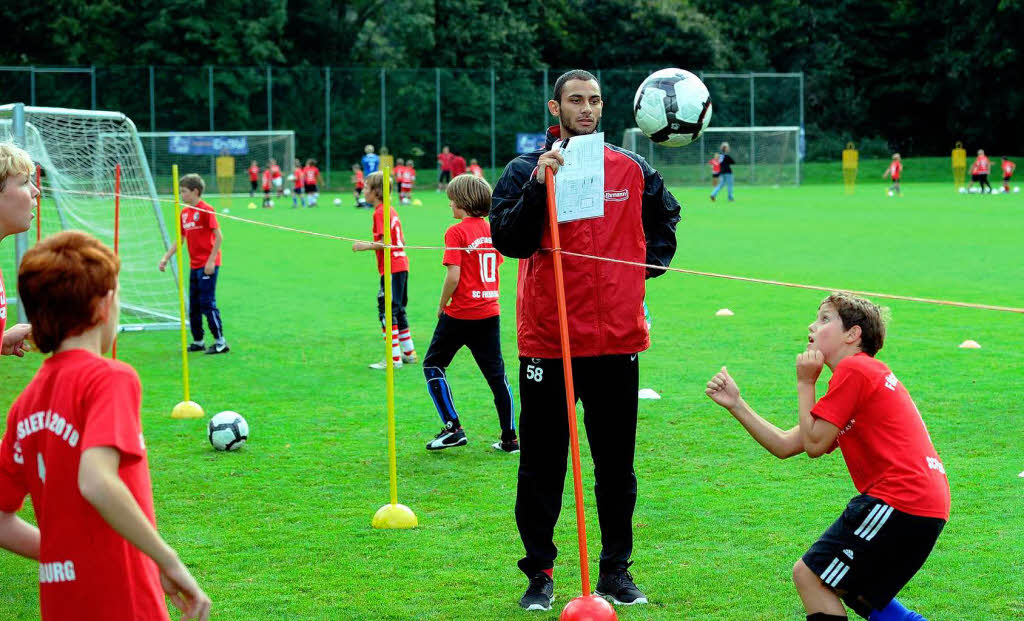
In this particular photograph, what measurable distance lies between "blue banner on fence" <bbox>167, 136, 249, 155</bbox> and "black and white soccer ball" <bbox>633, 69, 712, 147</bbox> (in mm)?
38137

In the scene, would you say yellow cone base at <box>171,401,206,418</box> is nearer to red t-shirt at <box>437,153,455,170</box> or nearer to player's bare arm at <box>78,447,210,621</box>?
player's bare arm at <box>78,447,210,621</box>

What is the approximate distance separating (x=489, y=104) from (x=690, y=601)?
46537 mm

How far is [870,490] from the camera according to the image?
383 cm

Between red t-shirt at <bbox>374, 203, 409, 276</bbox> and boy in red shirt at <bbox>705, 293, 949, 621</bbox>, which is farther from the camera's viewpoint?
red t-shirt at <bbox>374, 203, 409, 276</bbox>

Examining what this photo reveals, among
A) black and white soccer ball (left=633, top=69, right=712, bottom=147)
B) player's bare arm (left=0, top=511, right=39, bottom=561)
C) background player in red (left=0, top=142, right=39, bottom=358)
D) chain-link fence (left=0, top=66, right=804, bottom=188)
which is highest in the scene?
chain-link fence (left=0, top=66, right=804, bottom=188)

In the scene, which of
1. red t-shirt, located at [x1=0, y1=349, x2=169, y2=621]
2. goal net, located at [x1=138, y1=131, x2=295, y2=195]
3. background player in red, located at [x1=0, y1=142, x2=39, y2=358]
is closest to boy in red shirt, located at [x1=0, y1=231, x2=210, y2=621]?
red t-shirt, located at [x1=0, y1=349, x2=169, y2=621]

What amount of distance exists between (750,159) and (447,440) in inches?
1737

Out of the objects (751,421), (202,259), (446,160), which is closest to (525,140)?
(446,160)

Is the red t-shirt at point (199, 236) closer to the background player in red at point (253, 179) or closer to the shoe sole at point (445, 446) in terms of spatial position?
the shoe sole at point (445, 446)

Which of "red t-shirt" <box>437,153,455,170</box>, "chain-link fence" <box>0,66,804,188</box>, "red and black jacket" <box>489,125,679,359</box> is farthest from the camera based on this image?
"red t-shirt" <box>437,153,455,170</box>

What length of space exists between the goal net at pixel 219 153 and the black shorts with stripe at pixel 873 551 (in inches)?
1593

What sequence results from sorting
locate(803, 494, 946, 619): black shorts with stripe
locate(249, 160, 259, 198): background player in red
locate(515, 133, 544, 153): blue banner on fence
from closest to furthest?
locate(803, 494, 946, 619): black shorts with stripe
locate(249, 160, 259, 198): background player in red
locate(515, 133, 544, 153): blue banner on fence

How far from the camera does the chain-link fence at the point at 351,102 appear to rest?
4541 centimetres

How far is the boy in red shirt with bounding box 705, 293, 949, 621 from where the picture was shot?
3.76 meters
